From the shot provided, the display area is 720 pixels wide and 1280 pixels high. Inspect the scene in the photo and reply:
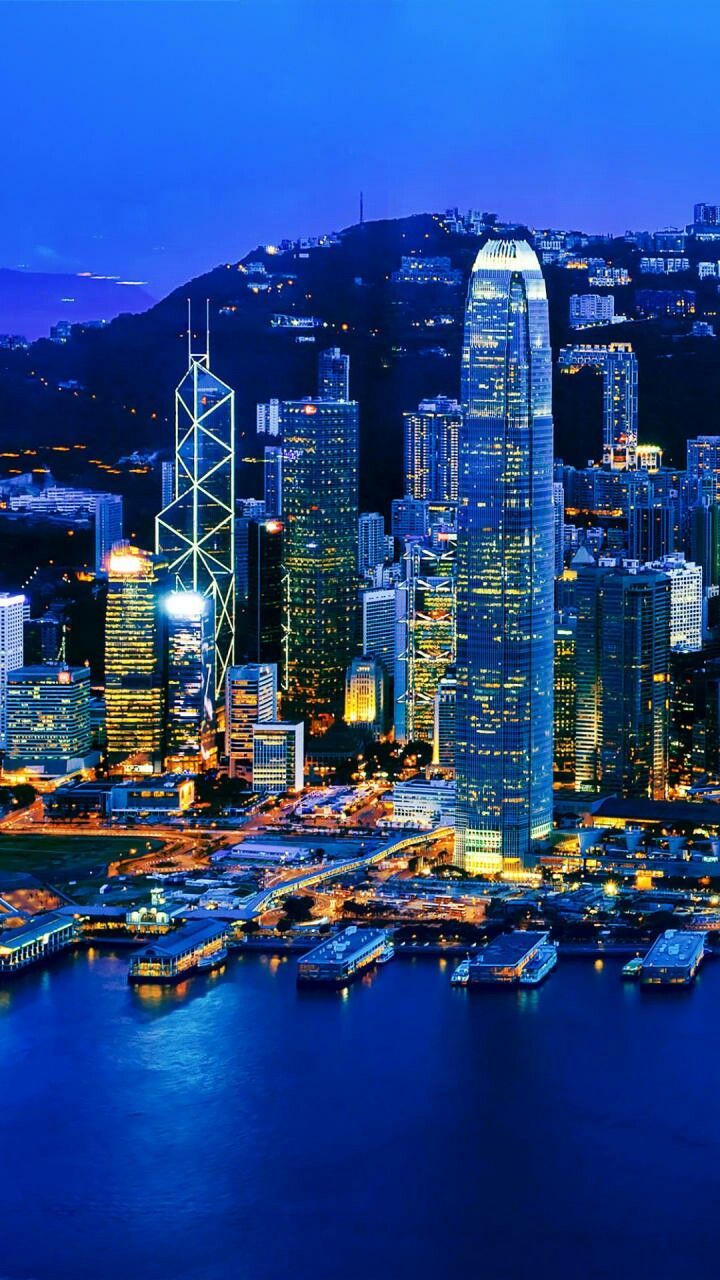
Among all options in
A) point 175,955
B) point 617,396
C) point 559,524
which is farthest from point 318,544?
point 175,955

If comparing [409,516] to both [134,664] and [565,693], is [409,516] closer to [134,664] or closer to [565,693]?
[134,664]

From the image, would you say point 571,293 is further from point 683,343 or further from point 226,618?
point 226,618

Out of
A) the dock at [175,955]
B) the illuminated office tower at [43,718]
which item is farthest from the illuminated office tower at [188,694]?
the dock at [175,955]

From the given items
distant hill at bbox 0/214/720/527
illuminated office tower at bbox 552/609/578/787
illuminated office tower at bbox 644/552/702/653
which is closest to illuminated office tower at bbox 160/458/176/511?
distant hill at bbox 0/214/720/527

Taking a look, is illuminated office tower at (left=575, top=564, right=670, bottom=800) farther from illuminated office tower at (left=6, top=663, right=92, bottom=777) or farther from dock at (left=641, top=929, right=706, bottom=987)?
illuminated office tower at (left=6, top=663, right=92, bottom=777)

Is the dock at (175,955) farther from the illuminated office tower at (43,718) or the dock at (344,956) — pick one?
the illuminated office tower at (43,718)

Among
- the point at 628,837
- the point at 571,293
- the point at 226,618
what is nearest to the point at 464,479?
the point at 628,837

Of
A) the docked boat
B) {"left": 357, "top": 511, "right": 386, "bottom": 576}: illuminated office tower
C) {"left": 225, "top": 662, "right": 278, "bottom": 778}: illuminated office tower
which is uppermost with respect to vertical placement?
{"left": 357, "top": 511, "right": 386, "bottom": 576}: illuminated office tower
